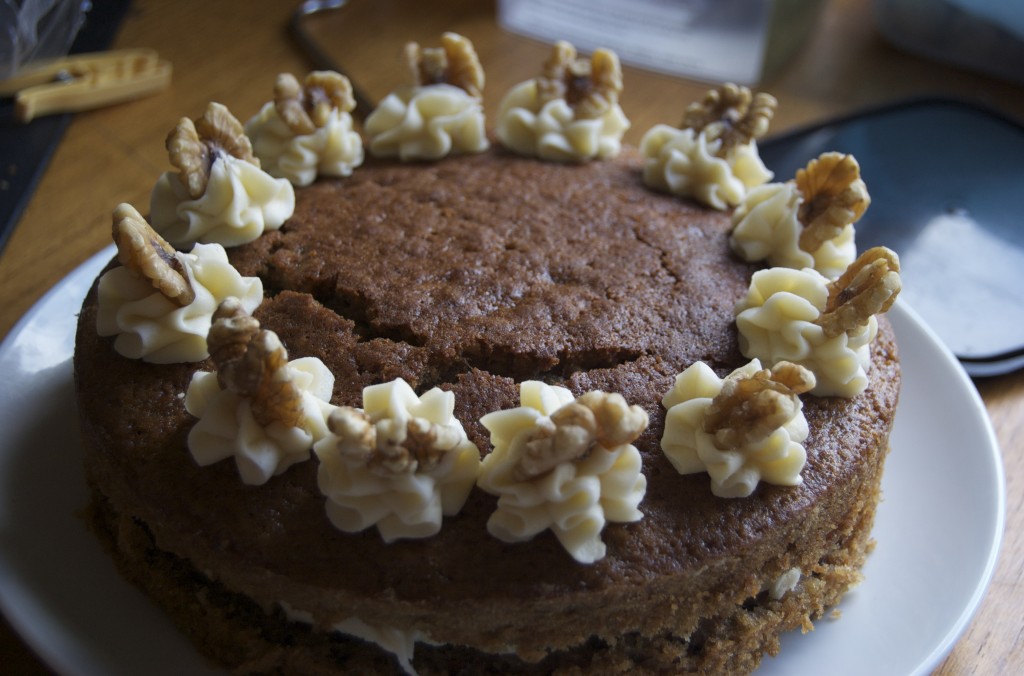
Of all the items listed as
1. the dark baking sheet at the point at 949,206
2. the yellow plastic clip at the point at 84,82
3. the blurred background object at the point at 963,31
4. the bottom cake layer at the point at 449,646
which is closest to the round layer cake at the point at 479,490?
the bottom cake layer at the point at 449,646

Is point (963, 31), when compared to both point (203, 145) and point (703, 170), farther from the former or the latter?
point (203, 145)

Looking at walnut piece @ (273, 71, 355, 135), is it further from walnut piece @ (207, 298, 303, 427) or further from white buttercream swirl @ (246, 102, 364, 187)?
walnut piece @ (207, 298, 303, 427)

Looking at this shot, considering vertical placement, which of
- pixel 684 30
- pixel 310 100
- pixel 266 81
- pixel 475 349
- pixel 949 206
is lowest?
pixel 266 81

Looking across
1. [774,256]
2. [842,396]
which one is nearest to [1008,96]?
[774,256]

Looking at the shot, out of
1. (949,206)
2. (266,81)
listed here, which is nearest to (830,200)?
(949,206)

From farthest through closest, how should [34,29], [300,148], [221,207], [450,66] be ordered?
[34,29] < [450,66] < [300,148] < [221,207]

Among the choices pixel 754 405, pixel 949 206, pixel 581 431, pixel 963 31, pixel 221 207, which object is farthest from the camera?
pixel 963 31

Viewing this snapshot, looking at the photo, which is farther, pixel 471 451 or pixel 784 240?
pixel 784 240
